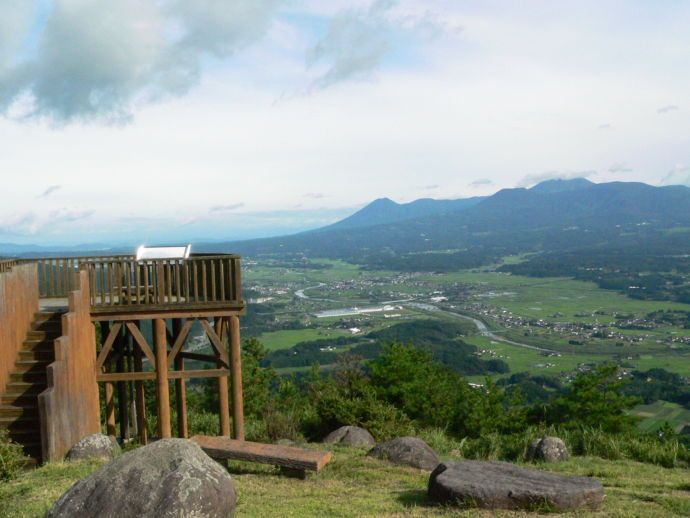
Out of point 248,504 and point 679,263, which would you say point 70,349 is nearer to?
point 248,504

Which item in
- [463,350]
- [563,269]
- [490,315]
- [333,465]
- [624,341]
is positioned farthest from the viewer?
[563,269]

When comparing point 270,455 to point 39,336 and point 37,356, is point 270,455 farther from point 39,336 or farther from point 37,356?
point 39,336

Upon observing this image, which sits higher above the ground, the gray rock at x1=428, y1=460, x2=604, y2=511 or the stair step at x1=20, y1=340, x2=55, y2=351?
the stair step at x1=20, y1=340, x2=55, y2=351

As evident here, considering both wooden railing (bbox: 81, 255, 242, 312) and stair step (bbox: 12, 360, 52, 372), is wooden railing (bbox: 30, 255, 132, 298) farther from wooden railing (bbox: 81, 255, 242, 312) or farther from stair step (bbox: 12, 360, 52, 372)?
stair step (bbox: 12, 360, 52, 372)

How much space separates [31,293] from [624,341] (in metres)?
96.2

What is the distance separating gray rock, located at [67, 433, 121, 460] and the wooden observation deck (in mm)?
249

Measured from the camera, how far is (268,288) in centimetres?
17512

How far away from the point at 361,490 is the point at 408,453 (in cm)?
195

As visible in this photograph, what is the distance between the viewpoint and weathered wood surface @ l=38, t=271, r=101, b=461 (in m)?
10.2

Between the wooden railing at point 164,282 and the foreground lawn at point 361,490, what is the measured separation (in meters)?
3.40

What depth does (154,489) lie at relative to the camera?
631 cm

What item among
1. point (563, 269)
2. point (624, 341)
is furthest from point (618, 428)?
point (563, 269)

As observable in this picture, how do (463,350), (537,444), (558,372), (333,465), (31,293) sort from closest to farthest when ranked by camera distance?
1. (333,465)
2. (537,444)
3. (31,293)
4. (558,372)
5. (463,350)

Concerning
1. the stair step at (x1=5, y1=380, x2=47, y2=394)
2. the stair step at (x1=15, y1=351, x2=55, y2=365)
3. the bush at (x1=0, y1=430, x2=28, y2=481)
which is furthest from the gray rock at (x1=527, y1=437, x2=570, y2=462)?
the stair step at (x1=15, y1=351, x2=55, y2=365)
